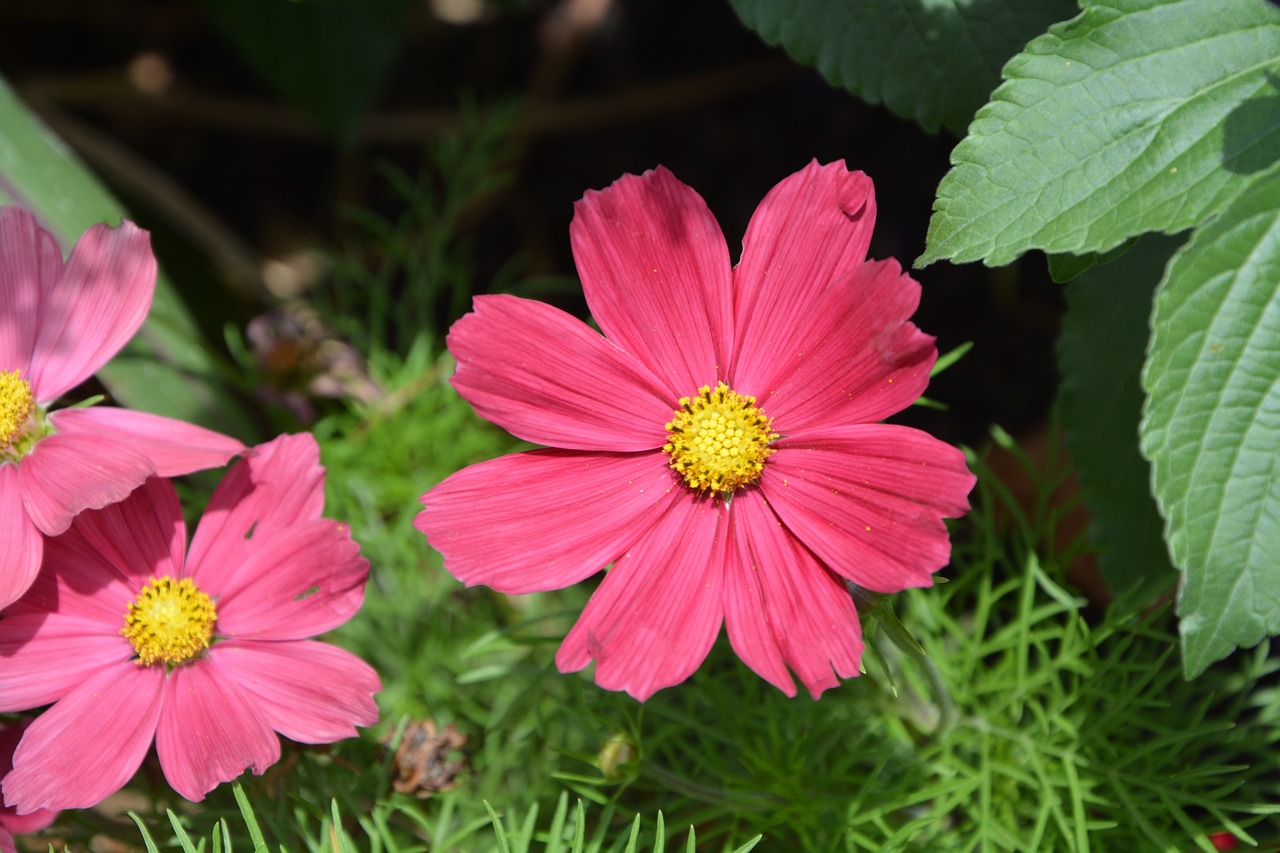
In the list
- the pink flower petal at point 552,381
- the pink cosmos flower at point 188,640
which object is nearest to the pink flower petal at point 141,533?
the pink cosmos flower at point 188,640

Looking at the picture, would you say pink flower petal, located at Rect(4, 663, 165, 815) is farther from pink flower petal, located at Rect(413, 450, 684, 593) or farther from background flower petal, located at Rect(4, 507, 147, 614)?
pink flower petal, located at Rect(413, 450, 684, 593)

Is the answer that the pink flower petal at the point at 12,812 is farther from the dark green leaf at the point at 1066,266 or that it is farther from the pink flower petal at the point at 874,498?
the dark green leaf at the point at 1066,266

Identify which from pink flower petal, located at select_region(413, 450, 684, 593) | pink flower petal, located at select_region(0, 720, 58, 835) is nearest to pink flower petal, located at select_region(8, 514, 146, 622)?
pink flower petal, located at select_region(0, 720, 58, 835)

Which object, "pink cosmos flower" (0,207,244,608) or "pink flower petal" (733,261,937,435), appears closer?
"pink flower petal" (733,261,937,435)

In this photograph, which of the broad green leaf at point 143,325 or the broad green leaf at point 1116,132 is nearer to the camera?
the broad green leaf at point 1116,132

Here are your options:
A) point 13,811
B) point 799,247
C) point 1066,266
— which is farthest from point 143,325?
point 1066,266

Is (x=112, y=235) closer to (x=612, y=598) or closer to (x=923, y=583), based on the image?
(x=612, y=598)
